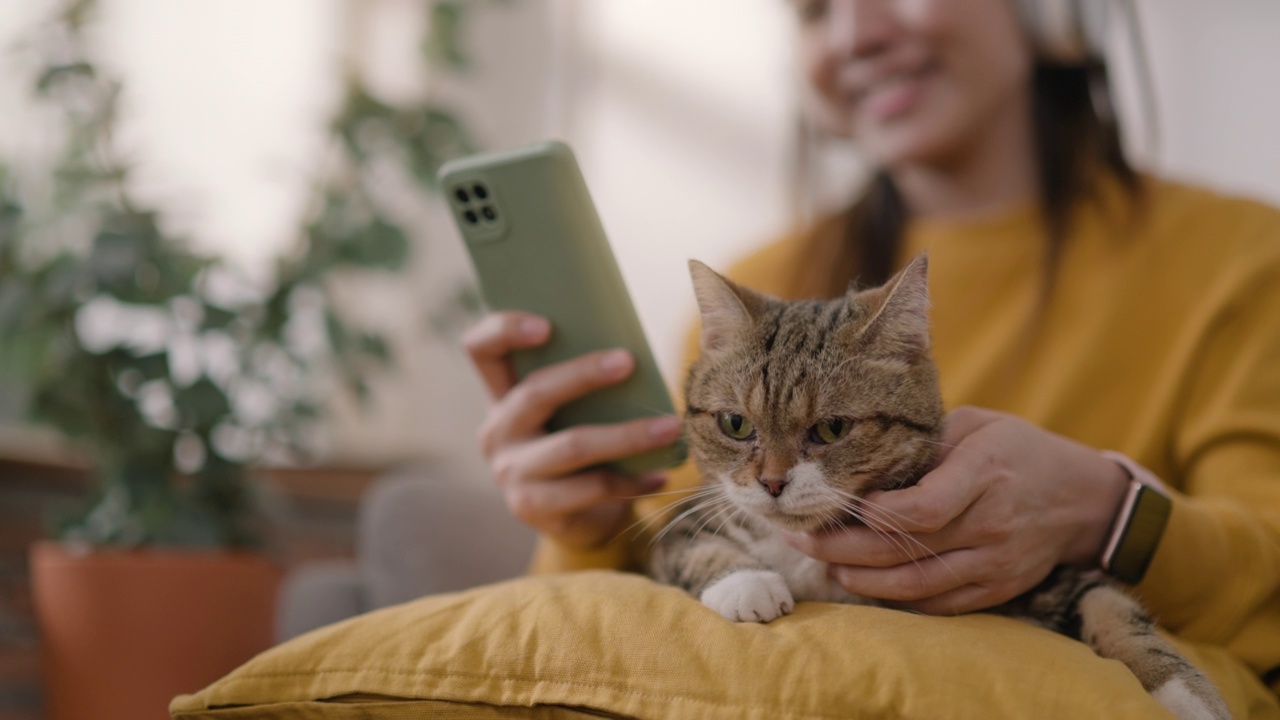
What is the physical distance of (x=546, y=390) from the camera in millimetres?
1073

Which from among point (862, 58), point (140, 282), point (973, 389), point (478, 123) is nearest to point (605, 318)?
point (973, 389)

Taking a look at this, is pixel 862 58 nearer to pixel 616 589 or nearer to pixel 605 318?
pixel 605 318

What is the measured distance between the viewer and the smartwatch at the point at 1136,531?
2.97ft

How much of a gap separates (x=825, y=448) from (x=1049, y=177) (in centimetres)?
92

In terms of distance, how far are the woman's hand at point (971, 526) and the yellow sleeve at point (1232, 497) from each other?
0.54ft

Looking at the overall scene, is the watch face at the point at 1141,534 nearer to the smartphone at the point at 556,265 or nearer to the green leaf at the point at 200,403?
the smartphone at the point at 556,265

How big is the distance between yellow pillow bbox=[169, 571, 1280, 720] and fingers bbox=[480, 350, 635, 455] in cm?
24

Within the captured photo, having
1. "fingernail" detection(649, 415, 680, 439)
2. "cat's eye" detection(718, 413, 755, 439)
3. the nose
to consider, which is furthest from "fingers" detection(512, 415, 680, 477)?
the nose

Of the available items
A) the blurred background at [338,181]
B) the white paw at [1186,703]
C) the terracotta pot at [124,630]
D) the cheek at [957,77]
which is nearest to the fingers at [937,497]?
Answer: the white paw at [1186,703]

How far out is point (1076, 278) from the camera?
4.56ft

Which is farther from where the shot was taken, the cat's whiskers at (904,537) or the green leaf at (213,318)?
the green leaf at (213,318)

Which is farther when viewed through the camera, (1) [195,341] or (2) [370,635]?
(1) [195,341]

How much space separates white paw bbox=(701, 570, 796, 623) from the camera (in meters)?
0.82

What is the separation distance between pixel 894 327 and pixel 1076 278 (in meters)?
0.68
